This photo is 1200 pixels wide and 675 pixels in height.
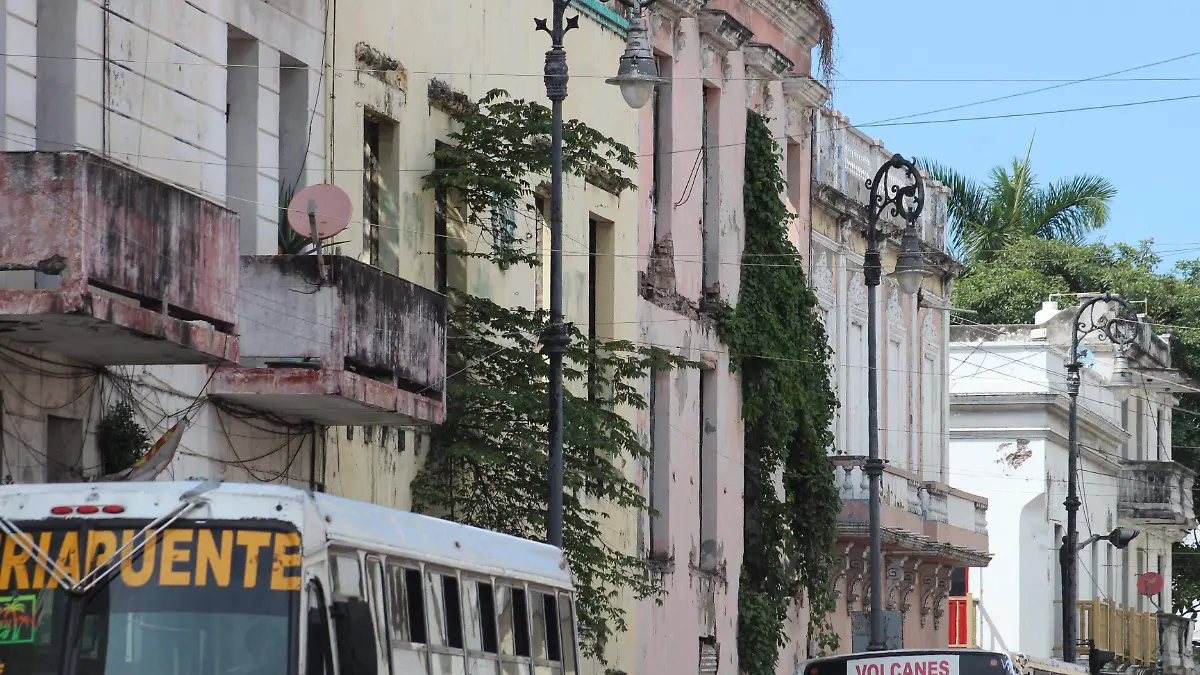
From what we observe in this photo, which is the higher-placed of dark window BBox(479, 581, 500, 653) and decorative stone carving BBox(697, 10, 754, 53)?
decorative stone carving BBox(697, 10, 754, 53)

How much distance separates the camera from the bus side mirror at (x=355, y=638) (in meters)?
12.7

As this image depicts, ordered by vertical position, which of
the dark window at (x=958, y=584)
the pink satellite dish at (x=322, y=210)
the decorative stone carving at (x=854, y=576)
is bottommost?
the decorative stone carving at (x=854, y=576)

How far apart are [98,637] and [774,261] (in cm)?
2470

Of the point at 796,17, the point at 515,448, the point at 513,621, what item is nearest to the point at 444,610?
the point at 513,621

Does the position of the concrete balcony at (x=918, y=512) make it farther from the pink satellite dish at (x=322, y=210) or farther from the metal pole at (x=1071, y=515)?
the pink satellite dish at (x=322, y=210)

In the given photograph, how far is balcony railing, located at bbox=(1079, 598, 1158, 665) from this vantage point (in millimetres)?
61812

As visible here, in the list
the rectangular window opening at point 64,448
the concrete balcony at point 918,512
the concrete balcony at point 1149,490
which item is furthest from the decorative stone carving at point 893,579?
the rectangular window opening at point 64,448

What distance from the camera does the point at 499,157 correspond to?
2630 cm

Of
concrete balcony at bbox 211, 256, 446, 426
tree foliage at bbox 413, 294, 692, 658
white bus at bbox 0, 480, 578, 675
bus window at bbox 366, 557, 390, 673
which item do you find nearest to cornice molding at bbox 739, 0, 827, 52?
tree foliage at bbox 413, 294, 692, 658

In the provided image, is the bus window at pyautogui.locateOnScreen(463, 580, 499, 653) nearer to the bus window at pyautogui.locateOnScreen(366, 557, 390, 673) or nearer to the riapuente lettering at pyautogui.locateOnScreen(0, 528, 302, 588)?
the bus window at pyautogui.locateOnScreen(366, 557, 390, 673)

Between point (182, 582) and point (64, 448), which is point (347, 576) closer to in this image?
point (182, 582)

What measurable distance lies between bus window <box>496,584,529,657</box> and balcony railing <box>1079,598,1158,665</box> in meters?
43.7

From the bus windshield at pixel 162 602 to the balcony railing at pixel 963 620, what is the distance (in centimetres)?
4156

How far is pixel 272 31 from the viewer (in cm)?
2280
